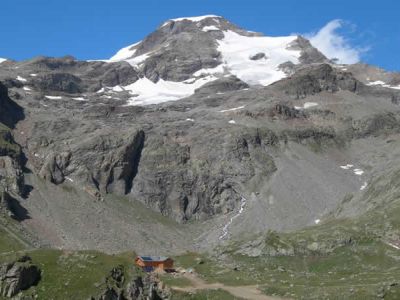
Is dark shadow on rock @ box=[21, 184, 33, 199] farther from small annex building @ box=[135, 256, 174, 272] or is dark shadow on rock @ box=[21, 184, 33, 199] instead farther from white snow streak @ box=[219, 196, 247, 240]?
small annex building @ box=[135, 256, 174, 272]

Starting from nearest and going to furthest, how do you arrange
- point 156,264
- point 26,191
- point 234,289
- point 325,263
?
point 234,289
point 156,264
point 325,263
point 26,191

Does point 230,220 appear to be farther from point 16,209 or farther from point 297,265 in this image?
point 297,265

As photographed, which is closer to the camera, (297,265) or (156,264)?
(156,264)

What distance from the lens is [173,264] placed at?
339ft

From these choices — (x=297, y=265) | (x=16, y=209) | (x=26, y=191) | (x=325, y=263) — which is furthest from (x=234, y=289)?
(x=26, y=191)

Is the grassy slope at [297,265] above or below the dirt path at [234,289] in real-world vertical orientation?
above

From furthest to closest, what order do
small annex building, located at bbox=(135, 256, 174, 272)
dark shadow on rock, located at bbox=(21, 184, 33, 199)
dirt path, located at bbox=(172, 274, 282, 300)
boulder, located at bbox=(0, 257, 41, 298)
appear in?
dark shadow on rock, located at bbox=(21, 184, 33, 199)
small annex building, located at bbox=(135, 256, 174, 272)
dirt path, located at bbox=(172, 274, 282, 300)
boulder, located at bbox=(0, 257, 41, 298)

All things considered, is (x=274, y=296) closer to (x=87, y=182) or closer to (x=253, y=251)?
(x=253, y=251)

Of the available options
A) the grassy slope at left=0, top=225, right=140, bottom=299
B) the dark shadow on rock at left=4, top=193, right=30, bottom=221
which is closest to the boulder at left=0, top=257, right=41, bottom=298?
the grassy slope at left=0, top=225, right=140, bottom=299

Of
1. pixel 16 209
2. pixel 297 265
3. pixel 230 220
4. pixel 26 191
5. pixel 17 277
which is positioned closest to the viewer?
pixel 17 277

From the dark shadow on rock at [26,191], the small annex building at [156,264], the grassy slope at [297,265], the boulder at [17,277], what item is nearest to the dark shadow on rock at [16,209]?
the dark shadow on rock at [26,191]

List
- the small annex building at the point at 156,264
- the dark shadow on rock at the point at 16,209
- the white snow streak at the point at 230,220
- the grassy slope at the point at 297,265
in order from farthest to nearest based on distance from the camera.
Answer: the white snow streak at the point at 230,220 → the dark shadow on rock at the point at 16,209 → the small annex building at the point at 156,264 → the grassy slope at the point at 297,265

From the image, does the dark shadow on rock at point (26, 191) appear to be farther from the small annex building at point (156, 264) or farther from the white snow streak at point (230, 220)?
the small annex building at point (156, 264)

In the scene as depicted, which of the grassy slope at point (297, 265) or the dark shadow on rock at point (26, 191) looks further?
the dark shadow on rock at point (26, 191)
